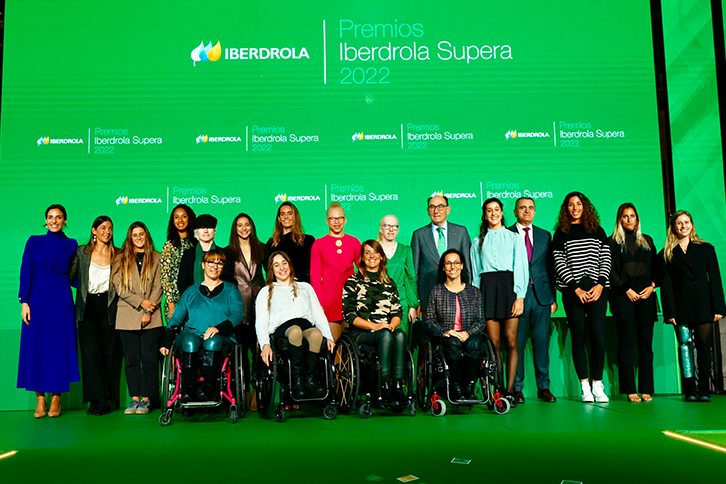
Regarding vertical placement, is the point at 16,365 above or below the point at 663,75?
below

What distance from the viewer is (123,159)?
5.01 meters

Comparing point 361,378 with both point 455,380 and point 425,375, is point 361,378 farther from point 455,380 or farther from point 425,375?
point 455,380

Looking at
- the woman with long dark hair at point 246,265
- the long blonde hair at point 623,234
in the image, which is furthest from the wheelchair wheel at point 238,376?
the long blonde hair at point 623,234

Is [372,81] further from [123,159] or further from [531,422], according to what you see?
[531,422]

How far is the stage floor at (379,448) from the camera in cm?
235

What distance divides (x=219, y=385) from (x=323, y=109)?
2.44 m

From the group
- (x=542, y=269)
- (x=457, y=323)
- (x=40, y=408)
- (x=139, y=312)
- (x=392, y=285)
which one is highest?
(x=542, y=269)

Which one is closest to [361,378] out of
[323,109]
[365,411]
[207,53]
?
[365,411]

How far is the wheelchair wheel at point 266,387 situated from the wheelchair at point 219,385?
0.47ft

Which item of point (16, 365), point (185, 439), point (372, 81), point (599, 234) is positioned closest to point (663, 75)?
point (599, 234)

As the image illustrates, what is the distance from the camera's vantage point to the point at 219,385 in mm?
3783

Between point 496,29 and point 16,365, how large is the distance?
467 centimetres

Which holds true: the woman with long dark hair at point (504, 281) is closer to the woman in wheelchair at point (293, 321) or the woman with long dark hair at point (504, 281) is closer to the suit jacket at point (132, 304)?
the woman in wheelchair at point (293, 321)

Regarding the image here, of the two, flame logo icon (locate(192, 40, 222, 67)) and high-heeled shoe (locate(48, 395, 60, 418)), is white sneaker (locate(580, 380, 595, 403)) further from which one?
flame logo icon (locate(192, 40, 222, 67))
